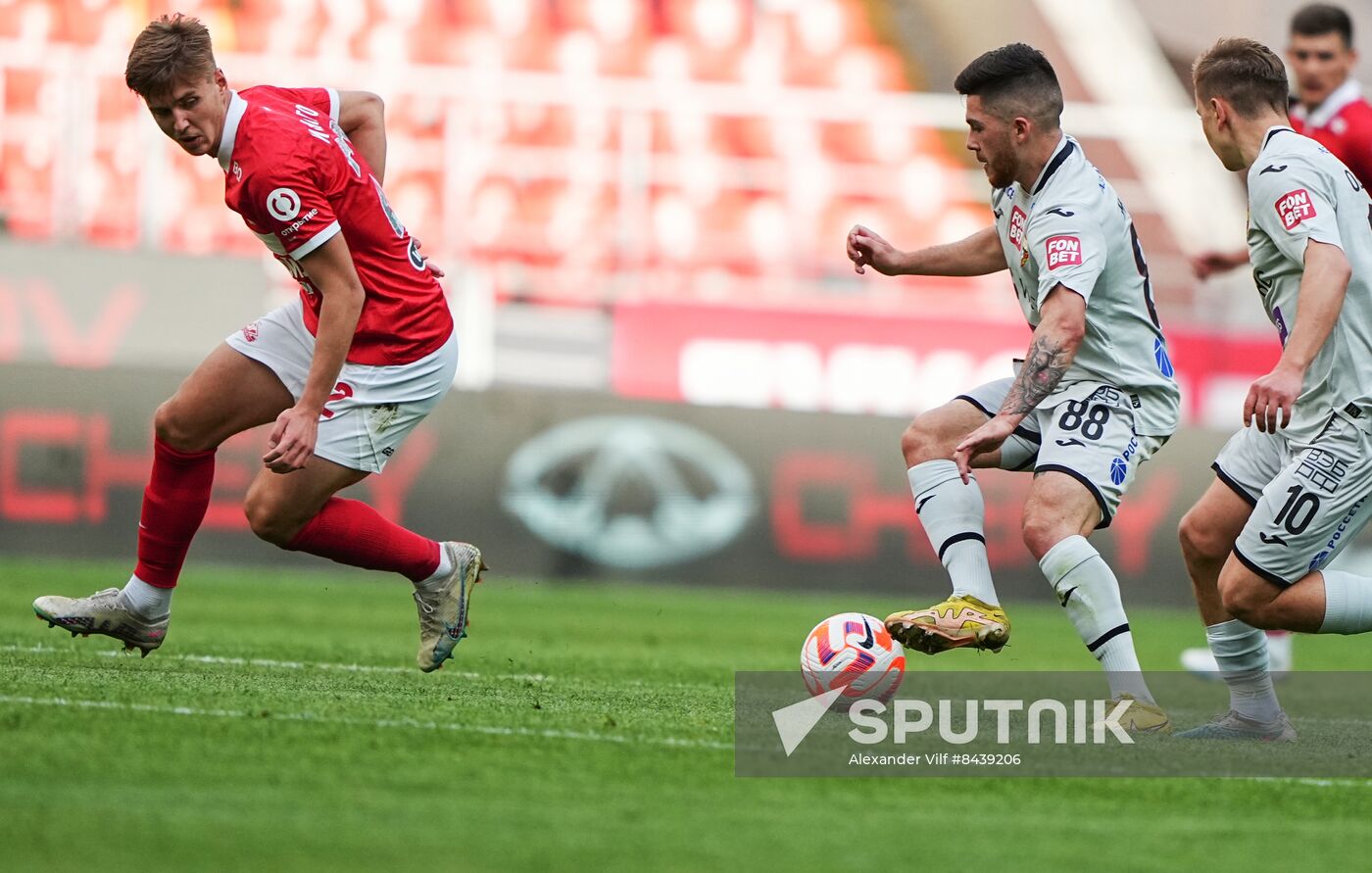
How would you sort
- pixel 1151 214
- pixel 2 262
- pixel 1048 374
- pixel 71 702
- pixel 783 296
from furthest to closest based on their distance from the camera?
pixel 1151 214 < pixel 783 296 < pixel 2 262 < pixel 1048 374 < pixel 71 702

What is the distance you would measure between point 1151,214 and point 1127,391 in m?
12.8

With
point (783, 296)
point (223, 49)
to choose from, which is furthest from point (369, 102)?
point (223, 49)

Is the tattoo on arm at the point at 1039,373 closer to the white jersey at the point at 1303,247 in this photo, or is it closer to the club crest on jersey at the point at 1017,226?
the club crest on jersey at the point at 1017,226

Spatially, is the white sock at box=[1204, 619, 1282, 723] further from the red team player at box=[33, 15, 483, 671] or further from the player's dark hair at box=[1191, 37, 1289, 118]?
the red team player at box=[33, 15, 483, 671]

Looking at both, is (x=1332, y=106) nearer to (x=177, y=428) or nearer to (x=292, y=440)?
(x=292, y=440)

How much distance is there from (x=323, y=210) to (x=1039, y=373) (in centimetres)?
213

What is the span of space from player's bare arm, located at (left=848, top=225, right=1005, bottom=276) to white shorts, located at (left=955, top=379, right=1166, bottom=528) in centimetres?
66

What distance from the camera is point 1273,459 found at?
5.33 meters

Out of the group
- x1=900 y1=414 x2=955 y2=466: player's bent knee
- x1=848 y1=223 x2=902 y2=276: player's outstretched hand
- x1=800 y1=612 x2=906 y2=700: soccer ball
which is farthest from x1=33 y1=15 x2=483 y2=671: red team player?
x1=900 y1=414 x2=955 y2=466: player's bent knee

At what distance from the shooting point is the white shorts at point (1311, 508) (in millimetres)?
5008

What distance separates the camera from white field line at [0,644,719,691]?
20.0 feet

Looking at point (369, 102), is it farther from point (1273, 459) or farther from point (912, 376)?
point (912, 376)

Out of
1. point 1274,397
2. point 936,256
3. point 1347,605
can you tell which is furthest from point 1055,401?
point 1347,605

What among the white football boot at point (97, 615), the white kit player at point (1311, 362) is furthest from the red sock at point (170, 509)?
the white kit player at point (1311, 362)
